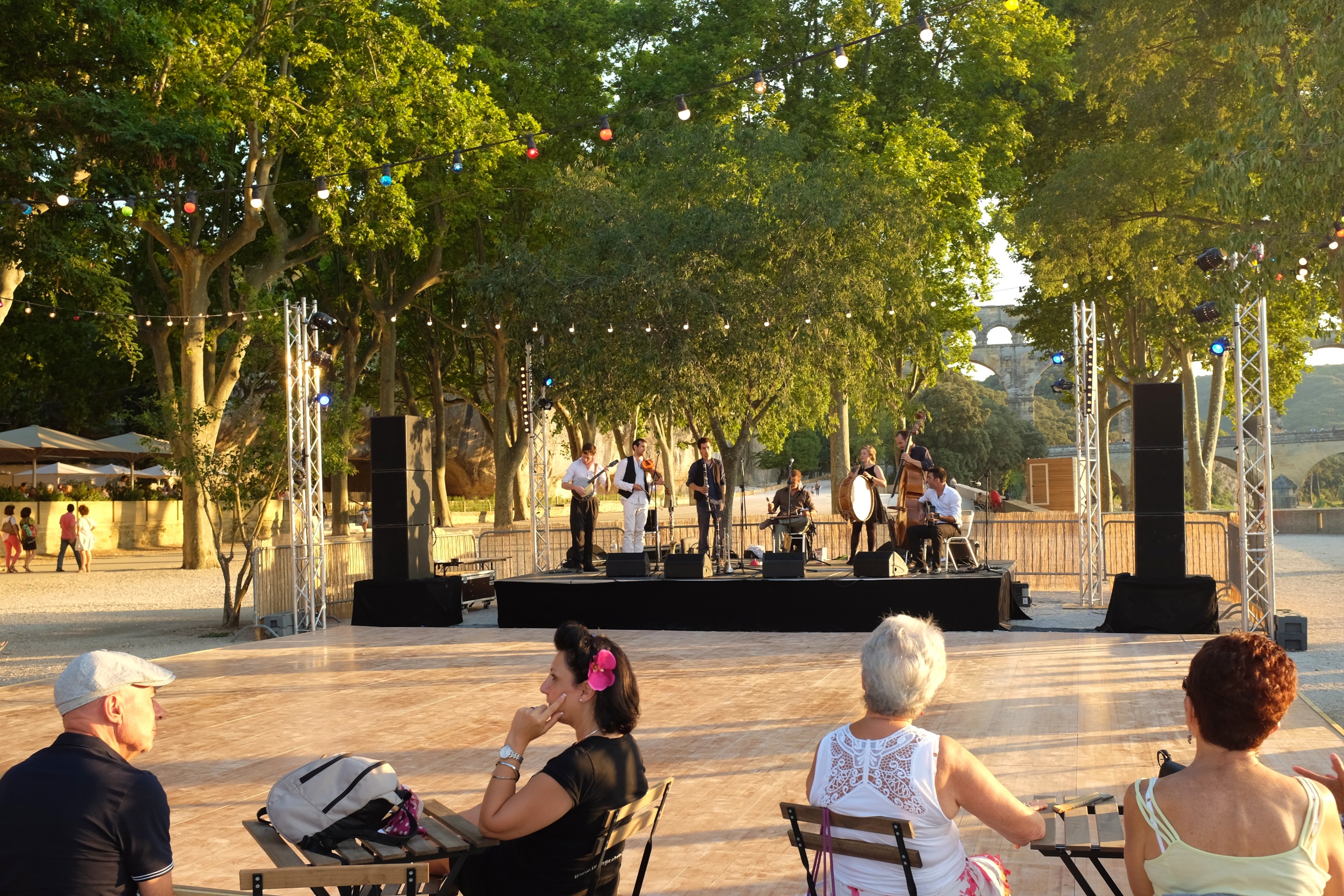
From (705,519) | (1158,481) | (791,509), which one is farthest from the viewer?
(791,509)

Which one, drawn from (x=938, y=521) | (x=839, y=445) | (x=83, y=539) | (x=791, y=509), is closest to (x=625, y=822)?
(x=938, y=521)

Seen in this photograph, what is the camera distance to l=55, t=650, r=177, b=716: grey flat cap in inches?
100

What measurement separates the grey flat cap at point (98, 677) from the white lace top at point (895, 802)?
1577mm

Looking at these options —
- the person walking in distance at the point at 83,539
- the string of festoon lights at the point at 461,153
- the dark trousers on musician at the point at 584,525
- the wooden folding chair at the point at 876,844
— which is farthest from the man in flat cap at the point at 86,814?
the person walking in distance at the point at 83,539

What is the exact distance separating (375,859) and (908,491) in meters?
Answer: 11.6

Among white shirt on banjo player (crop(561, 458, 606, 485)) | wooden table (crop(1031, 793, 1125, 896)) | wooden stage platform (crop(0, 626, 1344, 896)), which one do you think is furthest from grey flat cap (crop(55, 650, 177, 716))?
white shirt on banjo player (crop(561, 458, 606, 485))

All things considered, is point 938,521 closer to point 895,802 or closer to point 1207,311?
point 1207,311

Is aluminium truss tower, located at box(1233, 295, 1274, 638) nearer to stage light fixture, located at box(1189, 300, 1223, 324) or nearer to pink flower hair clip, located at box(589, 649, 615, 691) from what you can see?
stage light fixture, located at box(1189, 300, 1223, 324)

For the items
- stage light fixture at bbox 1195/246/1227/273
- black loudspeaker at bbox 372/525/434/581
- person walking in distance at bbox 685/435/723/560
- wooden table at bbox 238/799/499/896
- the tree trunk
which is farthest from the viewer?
the tree trunk

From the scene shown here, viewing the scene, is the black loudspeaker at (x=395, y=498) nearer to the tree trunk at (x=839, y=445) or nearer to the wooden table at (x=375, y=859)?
the wooden table at (x=375, y=859)

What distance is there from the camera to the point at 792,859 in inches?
184

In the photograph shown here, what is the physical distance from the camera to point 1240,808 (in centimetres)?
244

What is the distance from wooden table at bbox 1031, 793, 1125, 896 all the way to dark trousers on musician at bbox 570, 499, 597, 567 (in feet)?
37.8

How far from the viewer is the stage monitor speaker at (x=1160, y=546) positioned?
11250mm
